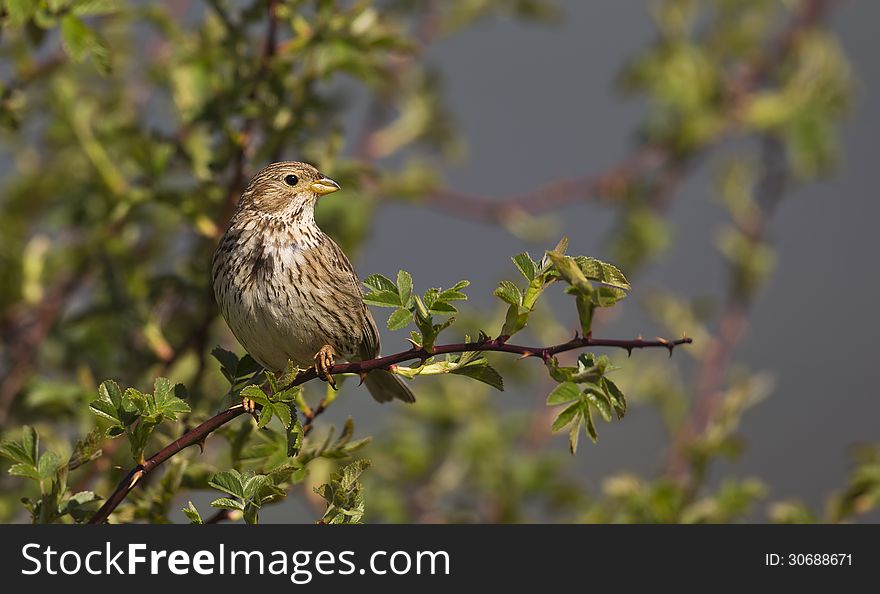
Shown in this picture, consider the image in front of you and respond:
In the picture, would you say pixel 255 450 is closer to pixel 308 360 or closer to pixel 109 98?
pixel 308 360

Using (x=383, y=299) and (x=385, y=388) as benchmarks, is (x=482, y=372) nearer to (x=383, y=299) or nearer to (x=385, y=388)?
(x=383, y=299)

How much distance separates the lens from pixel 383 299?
2.63 m

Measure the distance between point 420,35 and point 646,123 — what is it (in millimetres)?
1202

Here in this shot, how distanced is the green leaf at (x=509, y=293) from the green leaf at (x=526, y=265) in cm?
4

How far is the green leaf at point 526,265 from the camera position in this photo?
254 cm

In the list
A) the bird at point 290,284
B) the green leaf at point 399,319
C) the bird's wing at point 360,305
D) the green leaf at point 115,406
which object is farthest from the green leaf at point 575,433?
the bird's wing at point 360,305

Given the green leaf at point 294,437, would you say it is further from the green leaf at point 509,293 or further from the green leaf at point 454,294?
the green leaf at point 509,293

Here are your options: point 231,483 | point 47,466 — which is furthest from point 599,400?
point 47,466

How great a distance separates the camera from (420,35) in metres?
5.75

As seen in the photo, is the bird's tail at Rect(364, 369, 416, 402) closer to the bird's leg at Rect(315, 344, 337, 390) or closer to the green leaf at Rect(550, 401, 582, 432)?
the bird's leg at Rect(315, 344, 337, 390)

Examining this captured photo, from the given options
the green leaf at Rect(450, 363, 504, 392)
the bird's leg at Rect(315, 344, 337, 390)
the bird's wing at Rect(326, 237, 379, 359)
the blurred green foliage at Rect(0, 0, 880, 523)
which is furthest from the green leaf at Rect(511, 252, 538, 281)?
the bird's wing at Rect(326, 237, 379, 359)
